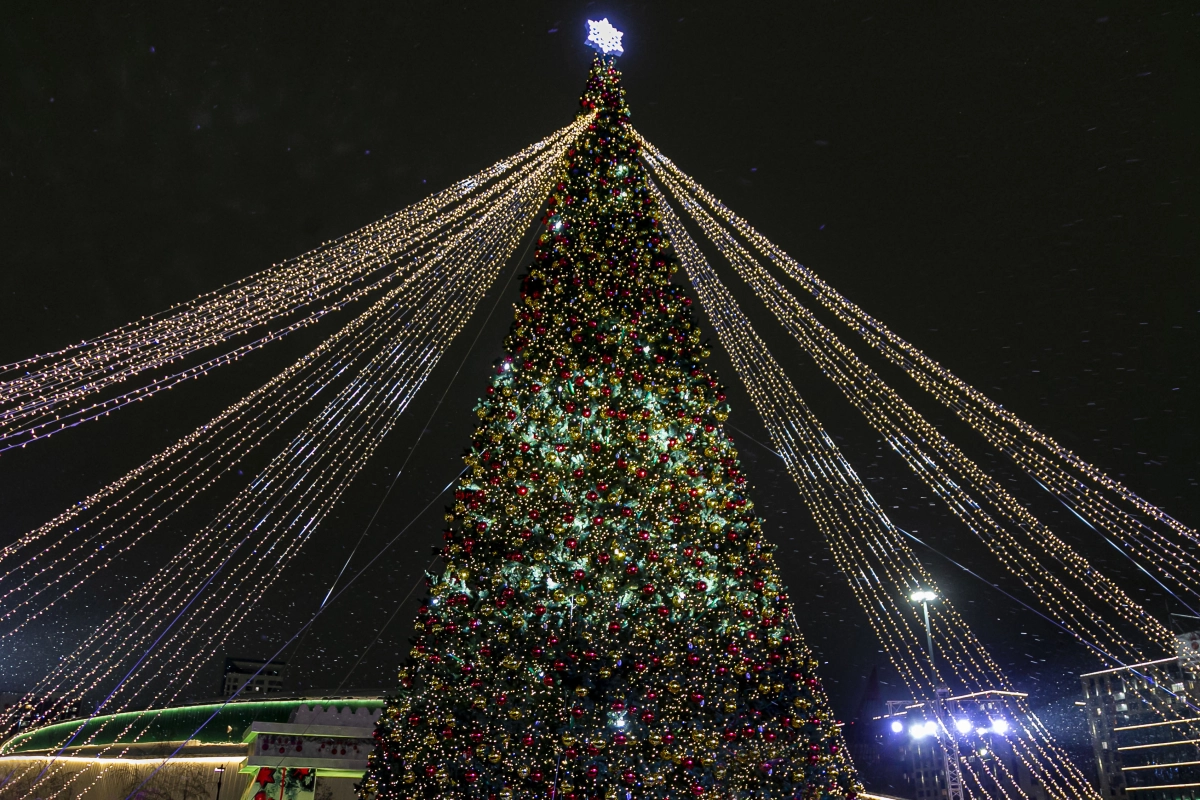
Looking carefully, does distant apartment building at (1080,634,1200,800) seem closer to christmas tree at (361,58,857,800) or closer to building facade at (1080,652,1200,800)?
building facade at (1080,652,1200,800)

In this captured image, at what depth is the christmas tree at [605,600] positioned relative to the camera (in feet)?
19.0

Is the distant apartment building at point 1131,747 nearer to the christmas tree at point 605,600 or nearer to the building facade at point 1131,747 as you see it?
the building facade at point 1131,747

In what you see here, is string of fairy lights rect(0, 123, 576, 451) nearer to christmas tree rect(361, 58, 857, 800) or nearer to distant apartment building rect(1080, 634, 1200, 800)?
christmas tree rect(361, 58, 857, 800)

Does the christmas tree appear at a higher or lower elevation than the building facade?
higher

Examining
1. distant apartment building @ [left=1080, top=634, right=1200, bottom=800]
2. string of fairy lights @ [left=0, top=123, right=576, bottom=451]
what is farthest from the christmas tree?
distant apartment building @ [left=1080, top=634, right=1200, bottom=800]

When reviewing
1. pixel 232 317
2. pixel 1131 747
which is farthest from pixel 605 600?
pixel 1131 747

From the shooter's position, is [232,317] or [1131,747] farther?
[1131,747]

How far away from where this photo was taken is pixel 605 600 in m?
6.17

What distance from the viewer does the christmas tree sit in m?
5.80

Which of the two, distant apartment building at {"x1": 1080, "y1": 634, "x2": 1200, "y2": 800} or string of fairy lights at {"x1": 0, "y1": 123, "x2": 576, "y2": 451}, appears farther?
distant apartment building at {"x1": 1080, "y1": 634, "x2": 1200, "y2": 800}

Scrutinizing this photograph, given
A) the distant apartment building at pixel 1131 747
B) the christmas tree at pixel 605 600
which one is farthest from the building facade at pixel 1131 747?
the christmas tree at pixel 605 600

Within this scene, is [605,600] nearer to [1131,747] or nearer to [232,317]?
[232,317]

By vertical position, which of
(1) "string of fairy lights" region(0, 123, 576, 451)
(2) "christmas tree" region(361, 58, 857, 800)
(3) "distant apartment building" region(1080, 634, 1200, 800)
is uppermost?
(1) "string of fairy lights" region(0, 123, 576, 451)

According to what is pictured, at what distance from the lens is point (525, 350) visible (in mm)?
6992
